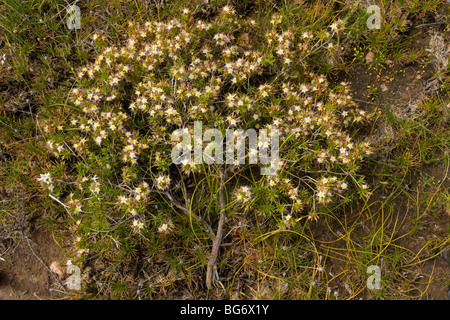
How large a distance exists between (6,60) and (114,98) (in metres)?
1.84

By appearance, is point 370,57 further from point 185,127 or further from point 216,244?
point 216,244

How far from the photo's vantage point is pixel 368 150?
3561 millimetres


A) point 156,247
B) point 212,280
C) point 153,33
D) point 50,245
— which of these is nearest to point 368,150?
point 212,280

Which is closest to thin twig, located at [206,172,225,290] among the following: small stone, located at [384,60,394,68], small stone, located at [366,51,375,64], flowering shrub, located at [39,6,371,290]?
flowering shrub, located at [39,6,371,290]

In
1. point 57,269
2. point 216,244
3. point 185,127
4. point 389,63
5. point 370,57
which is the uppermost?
point 370,57

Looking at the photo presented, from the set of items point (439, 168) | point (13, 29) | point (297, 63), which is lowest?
point (439, 168)

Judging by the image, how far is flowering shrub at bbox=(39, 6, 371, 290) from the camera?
363cm

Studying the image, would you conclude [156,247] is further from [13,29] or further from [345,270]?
[13,29]

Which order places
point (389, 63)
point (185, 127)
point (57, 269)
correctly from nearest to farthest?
point (185, 127), point (57, 269), point (389, 63)

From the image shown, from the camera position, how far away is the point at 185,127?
3703mm

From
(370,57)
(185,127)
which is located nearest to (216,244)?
(185,127)

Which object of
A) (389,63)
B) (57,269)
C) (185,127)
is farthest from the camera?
(389,63)

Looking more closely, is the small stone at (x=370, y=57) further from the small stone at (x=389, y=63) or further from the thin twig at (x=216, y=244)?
the thin twig at (x=216, y=244)

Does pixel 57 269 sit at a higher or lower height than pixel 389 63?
lower
